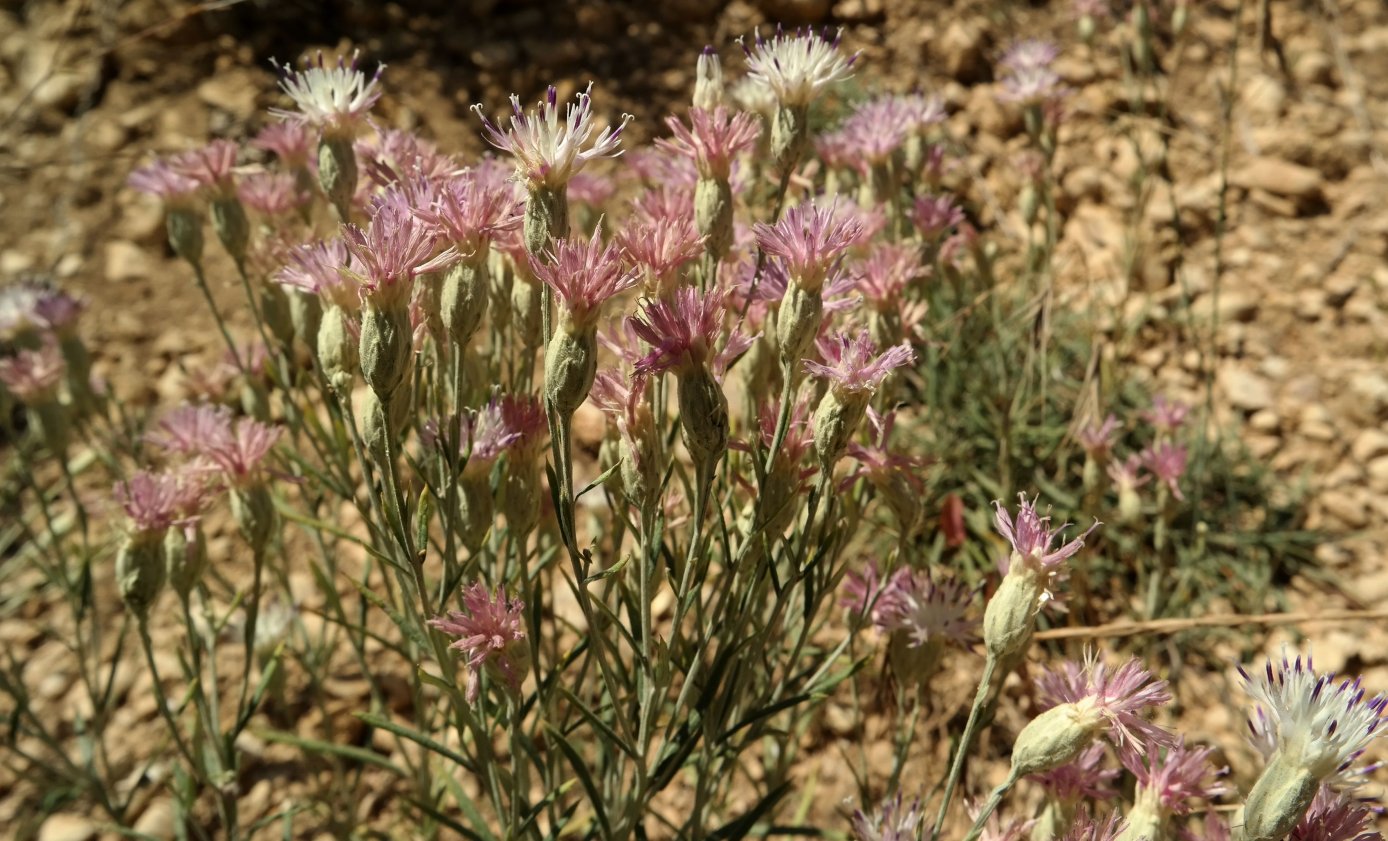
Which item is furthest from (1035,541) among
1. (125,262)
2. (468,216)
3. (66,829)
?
(125,262)

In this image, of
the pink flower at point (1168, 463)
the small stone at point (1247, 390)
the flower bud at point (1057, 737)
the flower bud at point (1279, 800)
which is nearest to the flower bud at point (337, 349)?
the flower bud at point (1057, 737)

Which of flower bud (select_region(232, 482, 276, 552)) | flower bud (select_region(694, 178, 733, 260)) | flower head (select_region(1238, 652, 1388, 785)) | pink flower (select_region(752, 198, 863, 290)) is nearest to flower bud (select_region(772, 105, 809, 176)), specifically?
flower bud (select_region(694, 178, 733, 260))

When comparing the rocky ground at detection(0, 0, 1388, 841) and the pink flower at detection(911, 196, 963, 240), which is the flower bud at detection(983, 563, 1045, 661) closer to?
the pink flower at detection(911, 196, 963, 240)

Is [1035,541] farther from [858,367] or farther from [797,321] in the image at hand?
[797,321]

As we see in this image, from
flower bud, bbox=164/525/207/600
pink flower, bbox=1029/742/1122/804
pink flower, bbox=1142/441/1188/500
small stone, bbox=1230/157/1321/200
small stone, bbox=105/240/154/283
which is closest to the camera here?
pink flower, bbox=1029/742/1122/804

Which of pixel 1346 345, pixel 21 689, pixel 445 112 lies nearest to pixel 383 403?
pixel 21 689
